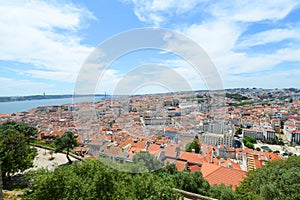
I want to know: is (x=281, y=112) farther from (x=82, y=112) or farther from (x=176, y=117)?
(x=82, y=112)

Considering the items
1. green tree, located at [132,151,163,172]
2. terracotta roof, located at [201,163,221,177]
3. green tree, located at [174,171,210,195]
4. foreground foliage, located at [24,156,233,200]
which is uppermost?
foreground foliage, located at [24,156,233,200]

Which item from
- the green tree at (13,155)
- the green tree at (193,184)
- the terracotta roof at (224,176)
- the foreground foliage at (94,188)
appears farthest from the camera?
the terracotta roof at (224,176)

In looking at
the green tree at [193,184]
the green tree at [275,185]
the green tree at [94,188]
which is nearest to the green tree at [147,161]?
the green tree at [193,184]

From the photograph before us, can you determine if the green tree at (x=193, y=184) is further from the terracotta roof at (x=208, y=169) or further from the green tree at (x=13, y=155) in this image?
the green tree at (x=13, y=155)

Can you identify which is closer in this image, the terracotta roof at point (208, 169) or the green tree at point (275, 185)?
the green tree at point (275, 185)

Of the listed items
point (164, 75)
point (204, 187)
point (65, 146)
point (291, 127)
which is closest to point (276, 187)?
point (204, 187)

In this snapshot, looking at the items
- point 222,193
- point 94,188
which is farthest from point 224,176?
point 94,188

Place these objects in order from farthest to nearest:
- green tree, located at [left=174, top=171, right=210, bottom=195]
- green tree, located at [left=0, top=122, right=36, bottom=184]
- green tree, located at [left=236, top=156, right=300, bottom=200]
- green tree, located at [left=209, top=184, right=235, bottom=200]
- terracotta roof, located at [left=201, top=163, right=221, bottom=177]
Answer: terracotta roof, located at [left=201, top=163, right=221, bottom=177], green tree, located at [left=0, top=122, right=36, bottom=184], green tree, located at [left=174, top=171, right=210, bottom=195], green tree, located at [left=209, top=184, right=235, bottom=200], green tree, located at [left=236, top=156, right=300, bottom=200]

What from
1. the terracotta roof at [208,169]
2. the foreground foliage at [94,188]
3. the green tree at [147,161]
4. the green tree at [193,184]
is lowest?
the terracotta roof at [208,169]

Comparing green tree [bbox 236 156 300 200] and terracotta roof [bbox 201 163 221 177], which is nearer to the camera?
green tree [bbox 236 156 300 200]

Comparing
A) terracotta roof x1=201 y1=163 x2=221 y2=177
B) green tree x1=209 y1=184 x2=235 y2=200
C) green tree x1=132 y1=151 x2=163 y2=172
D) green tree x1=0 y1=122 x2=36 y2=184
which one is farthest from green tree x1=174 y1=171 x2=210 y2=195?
green tree x1=0 y1=122 x2=36 y2=184

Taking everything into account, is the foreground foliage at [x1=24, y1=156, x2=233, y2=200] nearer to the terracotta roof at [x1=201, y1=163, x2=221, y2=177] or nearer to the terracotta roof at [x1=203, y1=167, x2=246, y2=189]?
the terracotta roof at [x1=203, y1=167, x2=246, y2=189]
